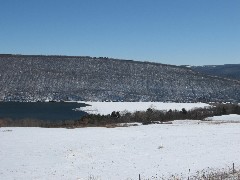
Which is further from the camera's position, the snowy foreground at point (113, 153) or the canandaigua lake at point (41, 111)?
the canandaigua lake at point (41, 111)

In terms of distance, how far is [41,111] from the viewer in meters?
90.8

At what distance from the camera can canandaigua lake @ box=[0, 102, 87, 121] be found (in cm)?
8061

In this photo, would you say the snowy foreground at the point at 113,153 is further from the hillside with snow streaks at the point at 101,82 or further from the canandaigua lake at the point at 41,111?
the hillside with snow streaks at the point at 101,82

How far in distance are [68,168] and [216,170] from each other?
9.49 metres

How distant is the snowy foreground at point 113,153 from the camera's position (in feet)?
92.7

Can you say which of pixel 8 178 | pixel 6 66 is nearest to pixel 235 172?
pixel 8 178

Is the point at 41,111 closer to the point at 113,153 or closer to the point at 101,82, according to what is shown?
the point at 101,82

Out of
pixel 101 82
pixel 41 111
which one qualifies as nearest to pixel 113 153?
pixel 41 111

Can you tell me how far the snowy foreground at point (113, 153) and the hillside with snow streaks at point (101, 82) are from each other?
68.5 metres

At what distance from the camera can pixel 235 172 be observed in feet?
80.8

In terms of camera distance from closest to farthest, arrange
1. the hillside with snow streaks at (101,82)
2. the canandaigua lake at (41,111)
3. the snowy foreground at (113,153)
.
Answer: the snowy foreground at (113,153), the canandaigua lake at (41,111), the hillside with snow streaks at (101,82)

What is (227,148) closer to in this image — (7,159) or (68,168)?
(68,168)

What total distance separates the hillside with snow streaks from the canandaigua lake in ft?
26.9

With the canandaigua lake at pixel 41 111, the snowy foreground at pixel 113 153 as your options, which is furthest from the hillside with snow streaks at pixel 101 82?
the snowy foreground at pixel 113 153
